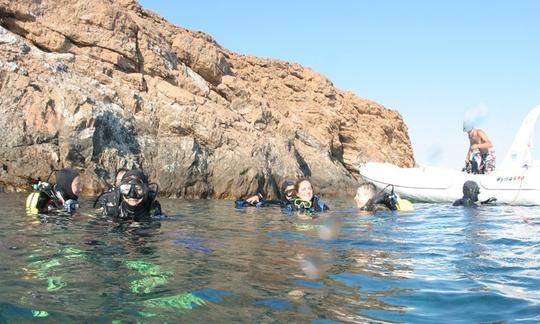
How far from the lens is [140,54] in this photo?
19219mm

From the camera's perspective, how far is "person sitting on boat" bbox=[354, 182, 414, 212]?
9.40 metres

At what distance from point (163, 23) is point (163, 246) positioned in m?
20.5

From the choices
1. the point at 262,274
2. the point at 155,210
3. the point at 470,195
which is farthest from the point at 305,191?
the point at 262,274

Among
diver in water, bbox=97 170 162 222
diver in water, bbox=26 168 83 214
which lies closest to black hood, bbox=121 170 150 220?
diver in water, bbox=97 170 162 222

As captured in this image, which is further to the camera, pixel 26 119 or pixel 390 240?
pixel 26 119

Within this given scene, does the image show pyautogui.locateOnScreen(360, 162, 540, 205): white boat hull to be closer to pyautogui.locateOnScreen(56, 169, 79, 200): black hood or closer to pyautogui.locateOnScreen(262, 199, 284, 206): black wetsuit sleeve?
pyautogui.locateOnScreen(262, 199, 284, 206): black wetsuit sleeve

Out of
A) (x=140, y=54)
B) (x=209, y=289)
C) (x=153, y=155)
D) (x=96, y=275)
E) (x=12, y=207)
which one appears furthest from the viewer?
(x=140, y=54)

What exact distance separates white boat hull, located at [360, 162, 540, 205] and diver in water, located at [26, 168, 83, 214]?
25.0 feet

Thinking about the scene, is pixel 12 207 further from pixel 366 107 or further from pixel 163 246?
pixel 366 107

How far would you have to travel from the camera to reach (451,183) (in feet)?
48.2

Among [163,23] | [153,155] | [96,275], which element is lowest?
[96,275]

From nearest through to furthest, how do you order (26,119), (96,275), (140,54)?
1. (96,275)
2. (26,119)
3. (140,54)

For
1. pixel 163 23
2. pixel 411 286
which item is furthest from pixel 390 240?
pixel 163 23

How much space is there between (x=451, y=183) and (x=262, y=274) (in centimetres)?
1200
